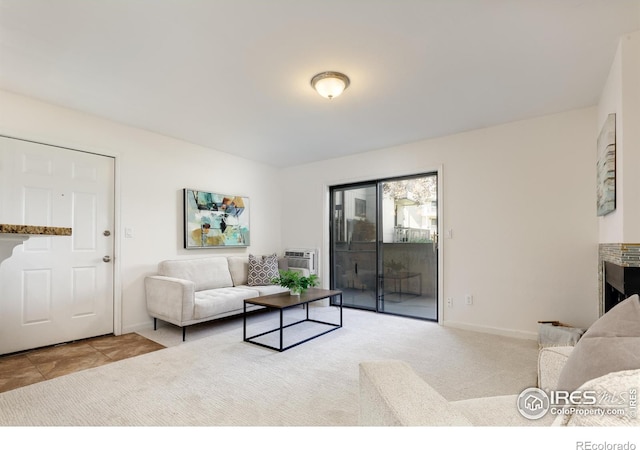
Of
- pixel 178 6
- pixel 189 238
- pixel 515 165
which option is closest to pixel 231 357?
pixel 189 238

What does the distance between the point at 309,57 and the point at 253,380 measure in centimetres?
237

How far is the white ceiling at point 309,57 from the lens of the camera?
1774mm

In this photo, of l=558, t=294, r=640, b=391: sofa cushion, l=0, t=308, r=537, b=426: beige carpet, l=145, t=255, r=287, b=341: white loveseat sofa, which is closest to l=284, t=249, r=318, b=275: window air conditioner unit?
l=145, t=255, r=287, b=341: white loveseat sofa

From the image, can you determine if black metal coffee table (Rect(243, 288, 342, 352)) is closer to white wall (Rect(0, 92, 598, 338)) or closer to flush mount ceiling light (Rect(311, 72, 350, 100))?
white wall (Rect(0, 92, 598, 338))

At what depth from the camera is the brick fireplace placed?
6.19 feet

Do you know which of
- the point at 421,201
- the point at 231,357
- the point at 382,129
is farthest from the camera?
the point at 421,201

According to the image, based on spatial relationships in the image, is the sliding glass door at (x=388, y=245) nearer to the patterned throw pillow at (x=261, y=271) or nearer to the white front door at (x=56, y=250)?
the patterned throw pillow at (x=261, y=271)

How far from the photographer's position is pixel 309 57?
7.27 feet

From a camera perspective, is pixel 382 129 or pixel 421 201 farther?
pixel 421 201

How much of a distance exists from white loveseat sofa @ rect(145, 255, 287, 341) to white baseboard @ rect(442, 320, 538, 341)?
226 cm

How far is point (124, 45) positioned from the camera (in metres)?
2.08

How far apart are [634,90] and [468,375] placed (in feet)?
7.33

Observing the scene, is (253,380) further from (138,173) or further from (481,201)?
(481,201)

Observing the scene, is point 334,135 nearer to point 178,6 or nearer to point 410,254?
point 410,254
